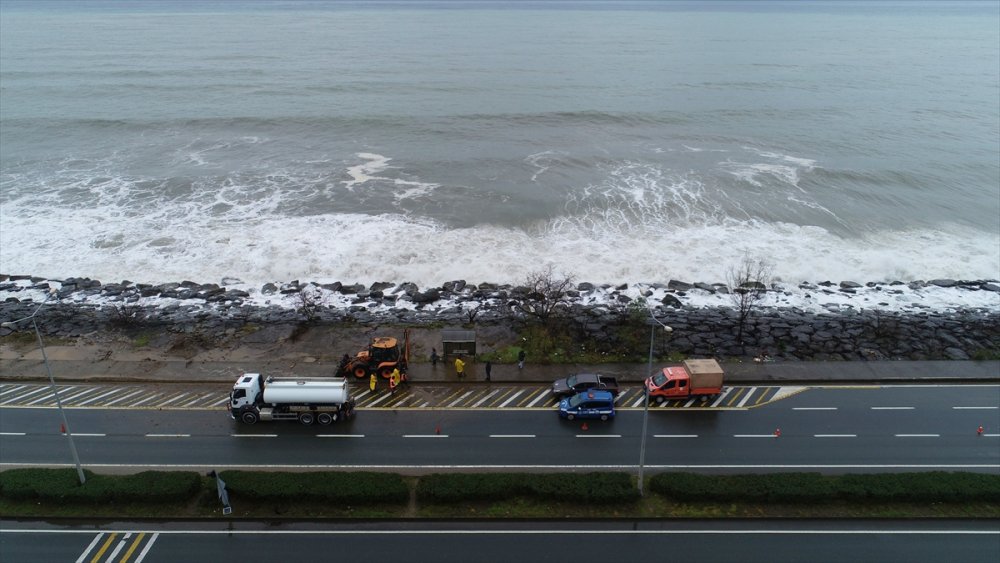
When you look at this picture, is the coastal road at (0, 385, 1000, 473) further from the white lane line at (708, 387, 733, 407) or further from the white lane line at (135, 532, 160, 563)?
the white lane line at (135, 532, 160, 563)

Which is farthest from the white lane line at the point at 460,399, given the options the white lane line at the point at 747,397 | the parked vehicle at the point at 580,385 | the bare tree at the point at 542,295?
the white lane line at the point at 747,397

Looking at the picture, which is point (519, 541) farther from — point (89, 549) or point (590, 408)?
point (89, 549)

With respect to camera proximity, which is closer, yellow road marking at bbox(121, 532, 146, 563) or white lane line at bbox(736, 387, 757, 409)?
yellow road marking at bbox(121, 532, 146, 563)

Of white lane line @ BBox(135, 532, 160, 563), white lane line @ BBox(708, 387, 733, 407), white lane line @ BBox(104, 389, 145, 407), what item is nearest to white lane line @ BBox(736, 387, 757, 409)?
white lane line @ BBox(708, 387, 733, 407)

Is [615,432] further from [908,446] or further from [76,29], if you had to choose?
[76,29]

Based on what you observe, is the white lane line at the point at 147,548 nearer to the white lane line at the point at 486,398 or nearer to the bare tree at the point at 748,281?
the white lane line at the point at 486,398

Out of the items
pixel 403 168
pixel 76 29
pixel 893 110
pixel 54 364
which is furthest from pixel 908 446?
pixel 76 29

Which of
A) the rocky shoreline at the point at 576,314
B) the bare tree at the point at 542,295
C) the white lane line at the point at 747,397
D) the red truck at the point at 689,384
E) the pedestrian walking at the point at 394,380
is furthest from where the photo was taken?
the bare tree at the point at 542,295
